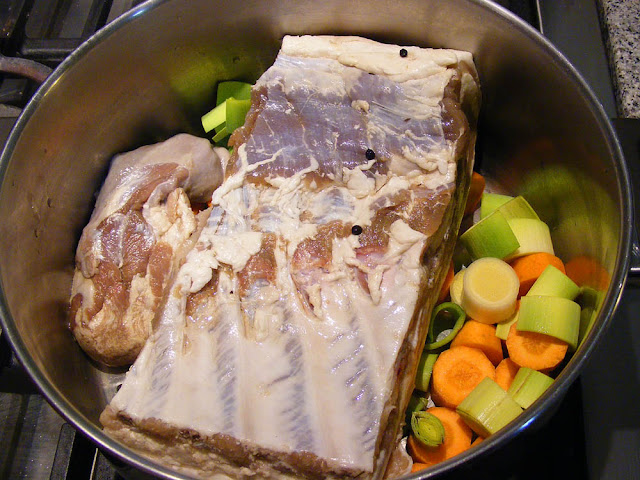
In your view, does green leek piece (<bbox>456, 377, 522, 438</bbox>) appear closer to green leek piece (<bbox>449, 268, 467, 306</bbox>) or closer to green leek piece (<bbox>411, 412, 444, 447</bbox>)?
green leek piece (<bbox>411, 412, 444, 447</bbox>)

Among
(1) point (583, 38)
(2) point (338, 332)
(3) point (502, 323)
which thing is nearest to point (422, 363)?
(3) point (502, 323)

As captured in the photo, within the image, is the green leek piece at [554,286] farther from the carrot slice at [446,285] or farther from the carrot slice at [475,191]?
the carrot slice at [475,191]

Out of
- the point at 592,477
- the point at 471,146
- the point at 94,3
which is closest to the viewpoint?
the point at 592,477

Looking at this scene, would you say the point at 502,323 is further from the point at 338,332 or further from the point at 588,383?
the point at 338,332

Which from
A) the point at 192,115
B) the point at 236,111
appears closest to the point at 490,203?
the point at 236,111

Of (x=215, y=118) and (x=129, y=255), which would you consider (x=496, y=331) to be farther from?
(x=215, y=118)

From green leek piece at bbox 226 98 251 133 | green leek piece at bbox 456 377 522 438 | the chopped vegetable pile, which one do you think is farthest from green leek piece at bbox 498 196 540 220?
green leek piece at bbox 226 98 251 133
